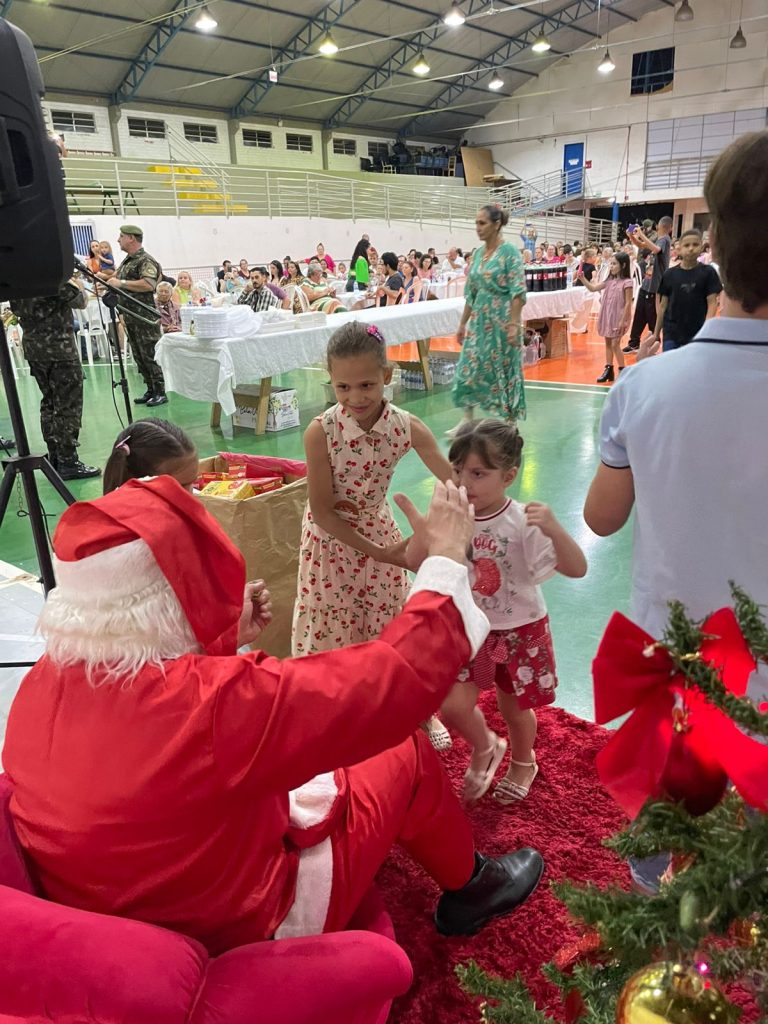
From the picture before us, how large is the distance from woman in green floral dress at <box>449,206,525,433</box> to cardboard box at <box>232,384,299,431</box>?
1.77 meters

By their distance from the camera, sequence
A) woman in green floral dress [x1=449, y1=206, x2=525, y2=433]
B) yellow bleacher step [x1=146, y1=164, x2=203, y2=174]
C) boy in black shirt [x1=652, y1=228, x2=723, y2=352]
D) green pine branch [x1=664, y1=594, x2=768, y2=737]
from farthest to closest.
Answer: yellow bleacher step [x1=146, y1=164, x2=203, y2=174], boy in black shirt [x1=652, y1=228, x2=723, y2=352], woman in green floral dress [x1=449, y1=206, x2=525, y2=433], green pine branch [x1=664, y1=594, x2=768, y2=737]

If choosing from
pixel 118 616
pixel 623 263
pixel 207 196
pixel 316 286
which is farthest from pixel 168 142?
pixel 118 616

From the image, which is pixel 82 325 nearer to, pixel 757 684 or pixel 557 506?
pixel 557 506

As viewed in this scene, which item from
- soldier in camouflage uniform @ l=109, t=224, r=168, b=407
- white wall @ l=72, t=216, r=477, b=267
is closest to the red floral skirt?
soldier in camouflage uniform @ l=109, t=224, r=168, b=407

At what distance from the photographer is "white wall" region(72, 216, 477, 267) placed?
15.0m

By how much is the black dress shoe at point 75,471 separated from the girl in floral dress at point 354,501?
3.01m

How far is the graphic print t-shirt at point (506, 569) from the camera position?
174 centimetres

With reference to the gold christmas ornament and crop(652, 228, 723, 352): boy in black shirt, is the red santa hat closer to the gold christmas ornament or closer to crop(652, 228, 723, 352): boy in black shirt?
the gold christmas ornament

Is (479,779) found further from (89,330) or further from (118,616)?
(89,330)

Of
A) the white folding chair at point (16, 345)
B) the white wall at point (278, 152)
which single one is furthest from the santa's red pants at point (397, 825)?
the white wall at point (278, 152)

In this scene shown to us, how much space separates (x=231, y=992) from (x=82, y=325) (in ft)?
34.4

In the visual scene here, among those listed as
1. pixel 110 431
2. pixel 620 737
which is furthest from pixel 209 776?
pixel 110 431

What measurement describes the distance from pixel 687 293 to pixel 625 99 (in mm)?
22741

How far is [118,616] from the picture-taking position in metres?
0.95
